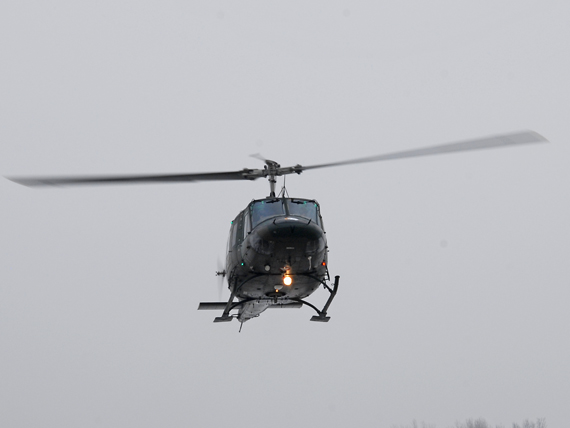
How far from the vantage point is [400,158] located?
1571cm

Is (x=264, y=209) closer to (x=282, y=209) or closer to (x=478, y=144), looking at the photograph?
(x=282, y=209)

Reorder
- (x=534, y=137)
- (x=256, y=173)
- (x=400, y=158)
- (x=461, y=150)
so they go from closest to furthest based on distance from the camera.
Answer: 1. (x=534, y=137)
2. (x=461, y=150)
3. (x=400, y=158)
4. (x=256, y=173)

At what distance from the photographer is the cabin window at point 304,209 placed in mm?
17125

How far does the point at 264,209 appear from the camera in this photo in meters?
17.3

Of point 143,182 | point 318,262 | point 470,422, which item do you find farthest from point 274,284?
point 470,422

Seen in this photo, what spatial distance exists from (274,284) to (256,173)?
3087 millimetres

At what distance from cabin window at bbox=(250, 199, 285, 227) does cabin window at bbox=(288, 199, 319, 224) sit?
269mm

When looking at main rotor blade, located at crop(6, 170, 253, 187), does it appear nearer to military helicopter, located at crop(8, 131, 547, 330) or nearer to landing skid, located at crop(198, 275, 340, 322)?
military helicopter, located at crop(8, 131, 547, 330)

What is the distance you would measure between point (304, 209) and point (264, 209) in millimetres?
1029

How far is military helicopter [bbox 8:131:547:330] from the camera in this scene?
15.9m

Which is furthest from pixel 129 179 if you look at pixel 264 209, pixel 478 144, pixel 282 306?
pixel 478 144

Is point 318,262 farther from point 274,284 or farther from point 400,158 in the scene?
point 400,158

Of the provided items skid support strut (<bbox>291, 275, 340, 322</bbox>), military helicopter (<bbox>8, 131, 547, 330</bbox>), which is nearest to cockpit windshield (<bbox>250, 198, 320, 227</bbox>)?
military helicopter (<bbox>8, 131, 547, 330</bbox>)

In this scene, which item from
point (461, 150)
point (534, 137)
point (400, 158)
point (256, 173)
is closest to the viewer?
point (534, 137)
